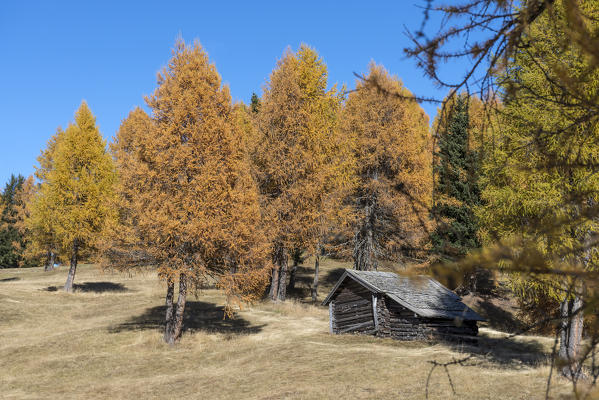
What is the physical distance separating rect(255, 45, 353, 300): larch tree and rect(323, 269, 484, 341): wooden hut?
160 inches

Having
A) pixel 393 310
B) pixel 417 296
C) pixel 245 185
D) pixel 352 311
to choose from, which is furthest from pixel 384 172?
pixel 245 185

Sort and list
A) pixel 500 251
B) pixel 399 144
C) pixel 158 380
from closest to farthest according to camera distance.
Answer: pixel 500 251 < pixel 158 380 < pixel 399 144

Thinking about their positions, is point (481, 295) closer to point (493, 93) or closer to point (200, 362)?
point (200, 362)

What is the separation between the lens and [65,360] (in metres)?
16.5

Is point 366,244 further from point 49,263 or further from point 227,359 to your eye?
point 49,263

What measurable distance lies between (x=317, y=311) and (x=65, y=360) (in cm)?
1373

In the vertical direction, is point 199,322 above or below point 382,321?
below

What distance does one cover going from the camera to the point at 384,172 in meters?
29.2

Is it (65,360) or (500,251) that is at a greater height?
(500,251)

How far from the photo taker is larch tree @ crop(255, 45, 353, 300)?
2500cm

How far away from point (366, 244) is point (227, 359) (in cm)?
1434

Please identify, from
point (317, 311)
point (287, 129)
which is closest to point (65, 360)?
point (317, 311)

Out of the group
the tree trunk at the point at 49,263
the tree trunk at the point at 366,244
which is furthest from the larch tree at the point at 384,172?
the tree trunk at the point at 49,263

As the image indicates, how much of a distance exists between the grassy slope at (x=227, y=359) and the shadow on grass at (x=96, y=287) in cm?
450
